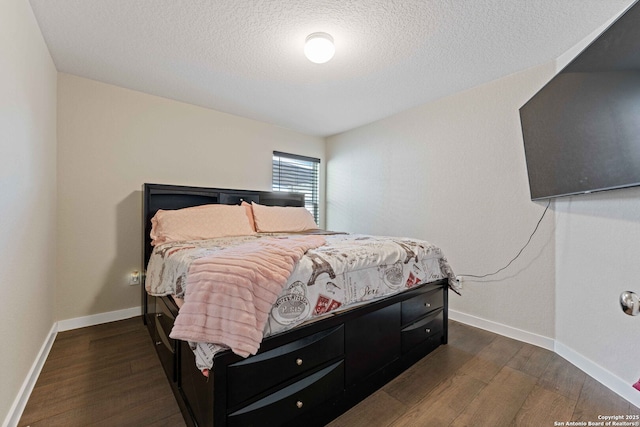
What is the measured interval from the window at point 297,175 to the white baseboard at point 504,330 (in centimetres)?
234

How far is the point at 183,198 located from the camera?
288cm

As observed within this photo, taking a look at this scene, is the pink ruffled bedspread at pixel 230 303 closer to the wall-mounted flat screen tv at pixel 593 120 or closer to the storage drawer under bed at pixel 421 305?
the storage drawer under bed at pixel 421 305

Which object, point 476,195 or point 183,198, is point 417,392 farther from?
point 183,198

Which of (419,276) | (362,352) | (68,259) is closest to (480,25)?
(419,276)

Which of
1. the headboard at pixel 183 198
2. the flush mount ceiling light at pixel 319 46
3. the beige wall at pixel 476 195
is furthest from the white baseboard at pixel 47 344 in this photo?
the beige wall at pixel 476 195

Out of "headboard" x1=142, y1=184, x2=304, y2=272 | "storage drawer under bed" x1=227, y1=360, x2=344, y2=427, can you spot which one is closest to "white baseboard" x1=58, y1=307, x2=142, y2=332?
"headboard" x1=142, y1=184, x2=304, y2=272

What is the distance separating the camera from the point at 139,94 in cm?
276

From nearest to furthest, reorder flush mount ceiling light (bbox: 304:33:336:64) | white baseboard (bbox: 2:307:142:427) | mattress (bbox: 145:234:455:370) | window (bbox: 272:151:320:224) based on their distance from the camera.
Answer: mattress (bbox: 145:234:455:370)
white baseboard (bbox: 2:307:142:427)
flush mount ceiling light (bbox: 304:33:336:64)
window (bbox: 272:151:320:224)

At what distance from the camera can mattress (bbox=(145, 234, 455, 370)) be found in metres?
1.23

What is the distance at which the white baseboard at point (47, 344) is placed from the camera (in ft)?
4.38

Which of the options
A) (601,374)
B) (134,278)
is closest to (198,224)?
(134,278)

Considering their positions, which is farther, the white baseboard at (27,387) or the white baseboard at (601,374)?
the white baseboard at (601,374)

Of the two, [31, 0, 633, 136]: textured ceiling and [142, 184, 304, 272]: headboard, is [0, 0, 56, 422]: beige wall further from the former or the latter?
[142, 184, 304, 272]: headboard

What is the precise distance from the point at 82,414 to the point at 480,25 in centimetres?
324
